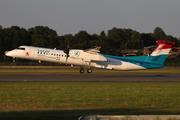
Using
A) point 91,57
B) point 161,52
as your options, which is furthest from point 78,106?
point 161,52

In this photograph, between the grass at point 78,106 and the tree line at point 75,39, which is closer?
the grass at point 78,106

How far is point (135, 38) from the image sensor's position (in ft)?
433

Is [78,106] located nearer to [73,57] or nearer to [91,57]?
[73,57]

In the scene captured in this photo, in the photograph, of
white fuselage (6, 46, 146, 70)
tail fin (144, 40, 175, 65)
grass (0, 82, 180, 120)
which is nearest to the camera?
grass (0, 82, 180, 120)

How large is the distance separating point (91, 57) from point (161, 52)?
1156cm

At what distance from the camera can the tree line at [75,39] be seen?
86894 millimetres

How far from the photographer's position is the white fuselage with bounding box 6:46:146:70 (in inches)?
1254

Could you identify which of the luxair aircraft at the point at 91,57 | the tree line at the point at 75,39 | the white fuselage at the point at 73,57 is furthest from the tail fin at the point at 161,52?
the tree line at the point at 75,39

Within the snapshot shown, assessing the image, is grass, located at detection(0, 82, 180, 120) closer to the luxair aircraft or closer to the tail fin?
the luxair aircraft

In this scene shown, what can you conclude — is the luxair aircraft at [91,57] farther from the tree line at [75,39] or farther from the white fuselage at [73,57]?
the tree line at [75,39]

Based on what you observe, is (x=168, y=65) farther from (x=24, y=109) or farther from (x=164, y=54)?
(x=24, y=109)

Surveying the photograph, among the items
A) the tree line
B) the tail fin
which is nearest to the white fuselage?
the tail fin

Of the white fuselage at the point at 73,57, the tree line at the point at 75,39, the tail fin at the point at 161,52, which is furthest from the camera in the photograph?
the tree line at the point at 75,39

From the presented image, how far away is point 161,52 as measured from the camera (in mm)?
34188
